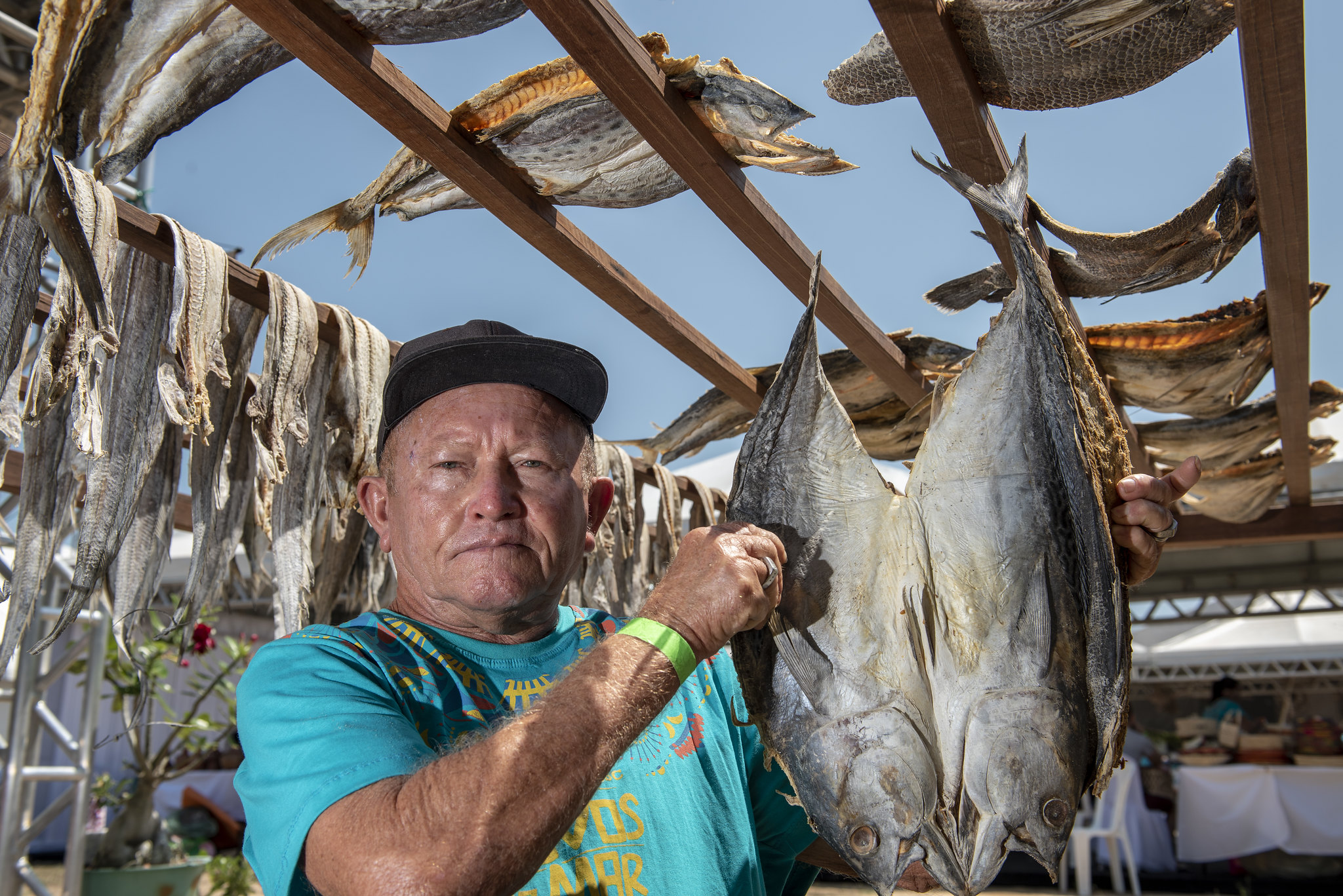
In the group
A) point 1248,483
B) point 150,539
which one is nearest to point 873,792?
point 150,539

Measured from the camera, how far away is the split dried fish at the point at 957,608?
1189 millimetres

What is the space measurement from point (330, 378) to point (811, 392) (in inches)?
63.1

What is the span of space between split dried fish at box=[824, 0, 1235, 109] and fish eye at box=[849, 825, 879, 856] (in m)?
1.35

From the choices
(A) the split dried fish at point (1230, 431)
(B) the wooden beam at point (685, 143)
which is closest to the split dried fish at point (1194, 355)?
(A) the split dried fish at point (1230, 431)

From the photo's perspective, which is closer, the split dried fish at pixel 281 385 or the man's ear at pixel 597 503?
the man's ear at pixel 597 503

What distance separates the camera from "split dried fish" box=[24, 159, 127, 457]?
1.63 meters

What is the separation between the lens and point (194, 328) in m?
1.91

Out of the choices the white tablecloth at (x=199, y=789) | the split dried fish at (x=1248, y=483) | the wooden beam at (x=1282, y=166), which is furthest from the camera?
the white tablecloth at (x=199, y=789)

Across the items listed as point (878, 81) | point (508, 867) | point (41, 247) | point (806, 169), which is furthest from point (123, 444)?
point (878, 81)

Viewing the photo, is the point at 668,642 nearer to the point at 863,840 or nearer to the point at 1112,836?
the point at 863,840

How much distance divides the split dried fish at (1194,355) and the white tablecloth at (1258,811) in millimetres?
5453

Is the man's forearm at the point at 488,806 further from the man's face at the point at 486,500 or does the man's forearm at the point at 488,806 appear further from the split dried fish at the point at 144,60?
the split dried fish at the point at 144,60

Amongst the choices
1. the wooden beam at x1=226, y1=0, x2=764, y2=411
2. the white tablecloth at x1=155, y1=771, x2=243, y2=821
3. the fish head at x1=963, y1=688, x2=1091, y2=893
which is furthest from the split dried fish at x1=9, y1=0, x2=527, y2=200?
the white tablecloth at x1=155, y1=771, x2=243, y2=821

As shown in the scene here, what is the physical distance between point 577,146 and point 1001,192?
1.03 m
